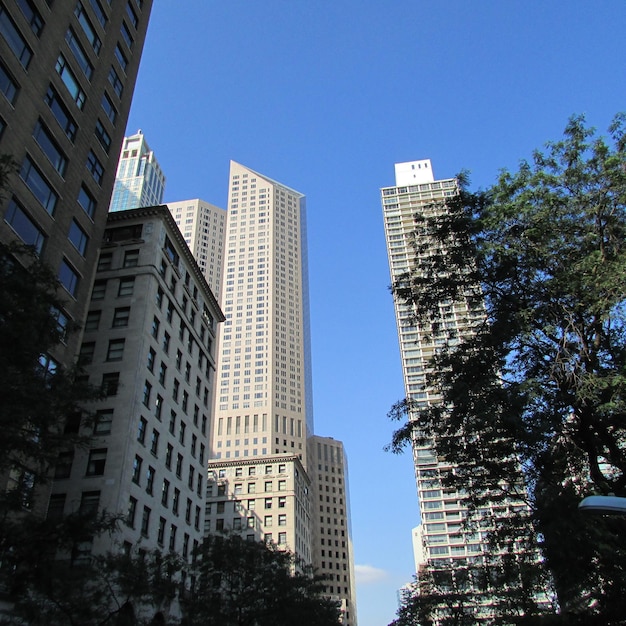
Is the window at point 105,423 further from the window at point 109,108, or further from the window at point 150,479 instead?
the window at point 109,108

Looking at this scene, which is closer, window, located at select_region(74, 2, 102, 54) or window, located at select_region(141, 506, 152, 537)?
window, located at select_region(74, 2, 102, 54)

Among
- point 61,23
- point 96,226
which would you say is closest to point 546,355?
point 96,226

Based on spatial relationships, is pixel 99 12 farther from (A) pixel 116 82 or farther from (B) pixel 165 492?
(B) pixel 165 492

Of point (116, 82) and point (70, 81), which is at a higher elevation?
point (116, 82)

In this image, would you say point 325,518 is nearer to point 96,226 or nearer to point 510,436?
point 96,226

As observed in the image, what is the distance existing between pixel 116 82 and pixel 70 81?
24.6 feet

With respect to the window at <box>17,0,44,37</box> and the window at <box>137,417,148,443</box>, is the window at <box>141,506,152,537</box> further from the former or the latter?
the window at <box>17,0,44,37</box>

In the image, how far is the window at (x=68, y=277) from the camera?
115 ft

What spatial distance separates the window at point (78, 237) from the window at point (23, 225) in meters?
3.50

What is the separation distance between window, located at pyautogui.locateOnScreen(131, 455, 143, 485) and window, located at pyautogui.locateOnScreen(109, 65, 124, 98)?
28.2 metres

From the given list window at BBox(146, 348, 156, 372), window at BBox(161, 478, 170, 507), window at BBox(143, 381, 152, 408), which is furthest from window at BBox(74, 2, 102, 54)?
window at BBox(161, 478, 170, 507)

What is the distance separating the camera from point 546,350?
68.9 feet

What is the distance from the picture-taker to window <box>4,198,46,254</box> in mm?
30156

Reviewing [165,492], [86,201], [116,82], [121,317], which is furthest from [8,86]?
[165,492]
